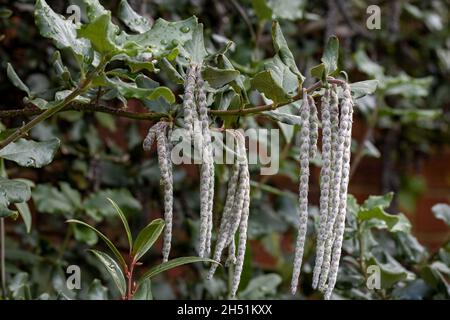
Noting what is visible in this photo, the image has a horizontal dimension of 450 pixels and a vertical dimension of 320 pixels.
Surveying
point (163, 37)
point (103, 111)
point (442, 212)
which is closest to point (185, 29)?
point (163, 37)

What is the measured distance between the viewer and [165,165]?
0.76 meters

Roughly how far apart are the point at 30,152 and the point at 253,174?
669mm

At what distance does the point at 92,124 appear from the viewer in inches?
60.2

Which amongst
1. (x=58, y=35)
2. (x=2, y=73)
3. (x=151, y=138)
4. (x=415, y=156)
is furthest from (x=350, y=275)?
(x=415, y=156)

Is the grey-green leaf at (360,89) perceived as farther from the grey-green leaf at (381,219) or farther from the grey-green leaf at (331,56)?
the grey-green leaf at (381,219)

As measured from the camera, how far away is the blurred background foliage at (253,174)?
1.18 m

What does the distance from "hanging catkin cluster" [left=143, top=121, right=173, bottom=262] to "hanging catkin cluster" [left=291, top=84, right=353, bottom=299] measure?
0.43 feet

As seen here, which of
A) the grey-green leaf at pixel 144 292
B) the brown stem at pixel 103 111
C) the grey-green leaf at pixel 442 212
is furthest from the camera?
the grey-green leaf at pixel 442 212

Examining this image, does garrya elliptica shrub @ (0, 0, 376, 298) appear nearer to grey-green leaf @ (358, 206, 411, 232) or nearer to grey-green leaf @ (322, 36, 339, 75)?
grey-green leaf @ (322, 36, 339, 75)

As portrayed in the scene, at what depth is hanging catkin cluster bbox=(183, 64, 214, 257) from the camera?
74cm

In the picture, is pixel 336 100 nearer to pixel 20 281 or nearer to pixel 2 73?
pixel 20 281

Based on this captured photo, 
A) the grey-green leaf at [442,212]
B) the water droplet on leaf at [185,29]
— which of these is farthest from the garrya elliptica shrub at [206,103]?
the grey-green leaf at [442,212]

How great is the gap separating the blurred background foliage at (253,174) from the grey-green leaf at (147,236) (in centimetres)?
18

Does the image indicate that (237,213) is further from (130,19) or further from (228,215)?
(130,19)
